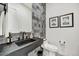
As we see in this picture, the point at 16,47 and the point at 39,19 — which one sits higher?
the point at 39,19

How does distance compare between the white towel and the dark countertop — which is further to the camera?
the white towel

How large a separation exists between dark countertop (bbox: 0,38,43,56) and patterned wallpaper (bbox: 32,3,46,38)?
12 cm

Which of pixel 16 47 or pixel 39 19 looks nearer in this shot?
pixel 16 47

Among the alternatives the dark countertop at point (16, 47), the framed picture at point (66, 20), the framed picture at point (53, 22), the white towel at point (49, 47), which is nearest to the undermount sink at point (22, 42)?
the dark countertop at point (16, 47)

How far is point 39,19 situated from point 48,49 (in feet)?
1.72

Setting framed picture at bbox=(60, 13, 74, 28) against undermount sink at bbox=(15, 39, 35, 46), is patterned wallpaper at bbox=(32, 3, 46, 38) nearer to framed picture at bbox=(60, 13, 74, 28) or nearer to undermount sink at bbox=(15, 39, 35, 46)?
undermount sink at bbox=(15, 39, 35, 46)

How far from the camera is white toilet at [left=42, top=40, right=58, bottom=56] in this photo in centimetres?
147

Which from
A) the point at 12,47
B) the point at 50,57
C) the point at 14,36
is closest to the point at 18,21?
the point at 14,36

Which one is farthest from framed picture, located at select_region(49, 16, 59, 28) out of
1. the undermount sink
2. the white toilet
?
the undermount sink

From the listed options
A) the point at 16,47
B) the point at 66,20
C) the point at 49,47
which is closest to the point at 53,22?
the point at 66,20

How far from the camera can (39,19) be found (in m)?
1.51

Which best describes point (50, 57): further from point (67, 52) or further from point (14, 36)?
point (14, 36)

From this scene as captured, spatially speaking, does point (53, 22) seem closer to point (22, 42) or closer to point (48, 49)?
point (48, 49)

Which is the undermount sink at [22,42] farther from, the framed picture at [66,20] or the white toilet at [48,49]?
the framed picture at [66,20]
